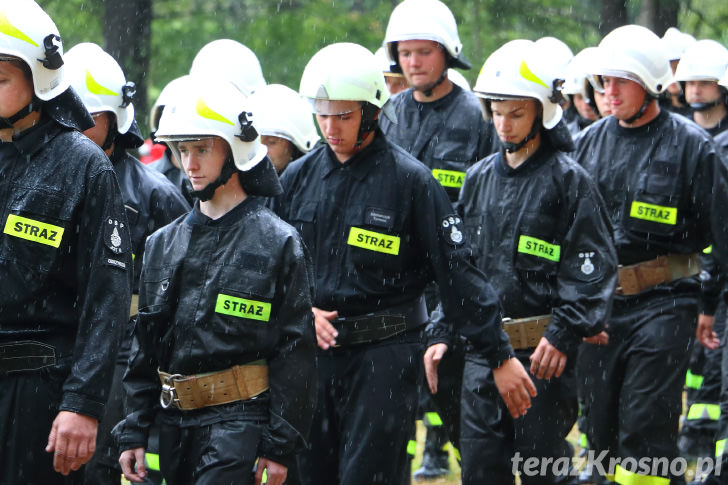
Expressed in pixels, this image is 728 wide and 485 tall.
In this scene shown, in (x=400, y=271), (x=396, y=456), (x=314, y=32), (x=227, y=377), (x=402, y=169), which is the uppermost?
(x=314, y=32)

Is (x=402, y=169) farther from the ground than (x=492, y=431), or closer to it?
farther from the ground

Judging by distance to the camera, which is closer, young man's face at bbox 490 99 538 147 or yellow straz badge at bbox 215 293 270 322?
yellow straz badge at bbox 215 293 270 322

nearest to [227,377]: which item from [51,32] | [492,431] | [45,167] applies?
[45,167]

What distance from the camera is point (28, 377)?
5.52 meters

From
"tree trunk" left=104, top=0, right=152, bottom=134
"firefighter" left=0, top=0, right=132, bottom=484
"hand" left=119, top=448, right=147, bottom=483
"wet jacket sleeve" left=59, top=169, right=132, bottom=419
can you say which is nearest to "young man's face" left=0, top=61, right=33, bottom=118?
"firefighter" left=0, top=0, right=132, bottom=484

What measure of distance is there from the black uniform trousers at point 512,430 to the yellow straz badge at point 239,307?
206 cm

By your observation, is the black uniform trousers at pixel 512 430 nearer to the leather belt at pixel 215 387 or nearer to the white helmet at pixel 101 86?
the leather belt at pixel 215 387

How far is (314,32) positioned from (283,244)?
14664 millimetres

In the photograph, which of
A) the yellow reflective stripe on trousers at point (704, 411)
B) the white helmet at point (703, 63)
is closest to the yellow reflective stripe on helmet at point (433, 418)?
the yellow reflective stripe on trousers at point (704, 411)

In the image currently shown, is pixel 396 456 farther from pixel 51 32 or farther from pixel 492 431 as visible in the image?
pixel 51 32

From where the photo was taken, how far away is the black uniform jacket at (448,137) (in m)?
9.06

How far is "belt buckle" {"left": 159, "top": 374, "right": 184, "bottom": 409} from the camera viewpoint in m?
5.71

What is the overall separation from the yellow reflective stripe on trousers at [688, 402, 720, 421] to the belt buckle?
234 inches

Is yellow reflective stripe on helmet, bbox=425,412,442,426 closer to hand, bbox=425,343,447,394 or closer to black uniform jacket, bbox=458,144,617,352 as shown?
hand, bbox=425,343,447,394
